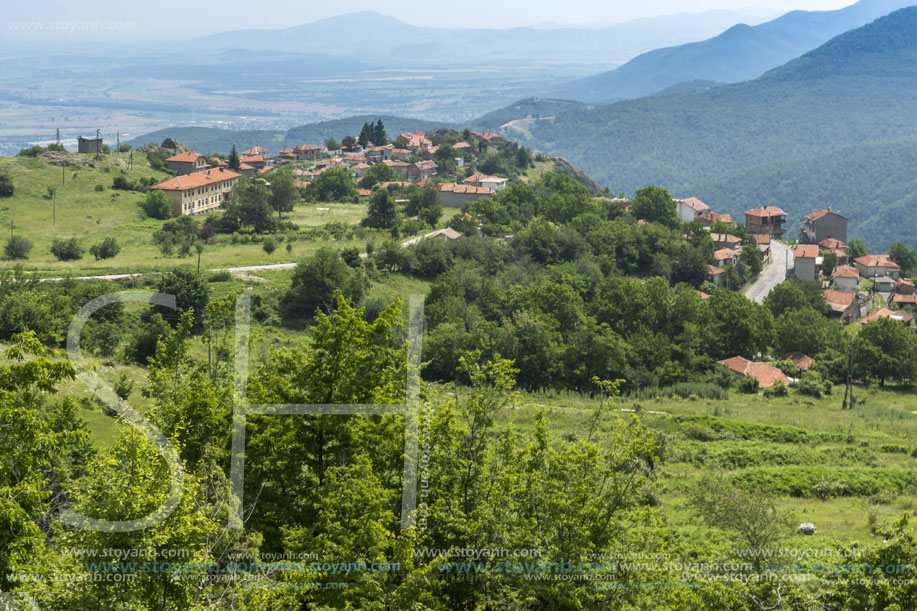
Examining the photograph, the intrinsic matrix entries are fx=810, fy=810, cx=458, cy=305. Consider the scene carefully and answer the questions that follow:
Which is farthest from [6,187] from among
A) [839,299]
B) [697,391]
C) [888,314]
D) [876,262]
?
[876,262]

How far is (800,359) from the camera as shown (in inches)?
1984

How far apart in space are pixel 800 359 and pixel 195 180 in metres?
50.6

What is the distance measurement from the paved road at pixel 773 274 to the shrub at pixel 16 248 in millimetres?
52622

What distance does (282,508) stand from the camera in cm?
1333

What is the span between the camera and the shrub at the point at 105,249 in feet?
A: 166

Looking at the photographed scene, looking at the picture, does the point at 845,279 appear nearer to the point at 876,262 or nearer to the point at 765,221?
the point at 876,262

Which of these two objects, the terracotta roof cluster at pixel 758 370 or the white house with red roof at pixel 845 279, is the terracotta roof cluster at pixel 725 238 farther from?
the terracotta roof cluster at pixel 758 370

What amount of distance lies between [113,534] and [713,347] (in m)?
46.8

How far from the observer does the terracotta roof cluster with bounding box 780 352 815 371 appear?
49.4 m

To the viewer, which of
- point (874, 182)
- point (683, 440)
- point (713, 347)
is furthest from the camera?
point (874, 182)

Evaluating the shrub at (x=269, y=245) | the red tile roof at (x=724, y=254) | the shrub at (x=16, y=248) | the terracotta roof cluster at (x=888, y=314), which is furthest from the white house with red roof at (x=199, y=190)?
the terracotta roof cluster at (x=888, y=314)

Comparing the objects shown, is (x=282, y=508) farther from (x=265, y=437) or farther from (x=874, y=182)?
(x=874, y=182)

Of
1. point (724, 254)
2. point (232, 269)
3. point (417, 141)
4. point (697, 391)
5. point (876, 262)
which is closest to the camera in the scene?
point (697, 391)

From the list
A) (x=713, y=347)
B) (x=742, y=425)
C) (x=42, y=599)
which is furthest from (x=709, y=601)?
(x=713, y=347)
